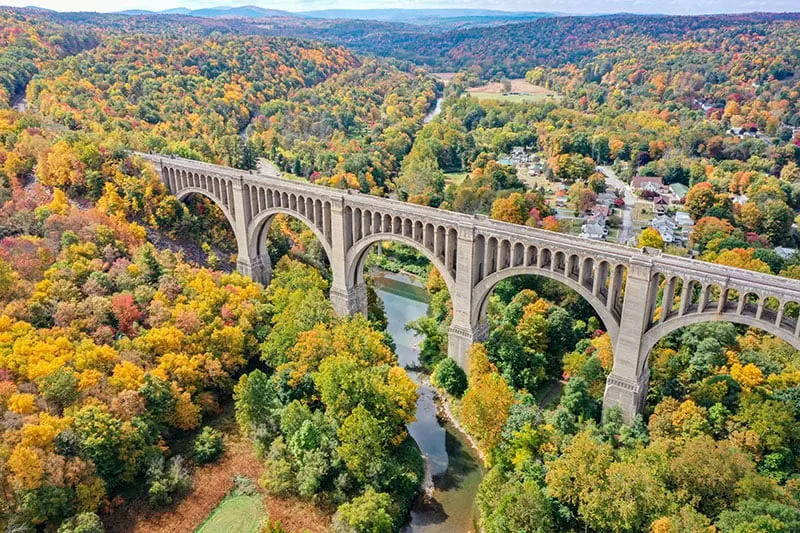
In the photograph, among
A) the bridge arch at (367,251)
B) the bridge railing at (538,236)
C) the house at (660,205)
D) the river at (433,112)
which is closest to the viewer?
the bridge railing at (538,236)

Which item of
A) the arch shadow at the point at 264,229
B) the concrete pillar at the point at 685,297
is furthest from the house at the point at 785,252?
the arch shadow at the point at 264,229

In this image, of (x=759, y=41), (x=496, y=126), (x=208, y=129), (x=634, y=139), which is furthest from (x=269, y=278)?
(x=759, y=41)

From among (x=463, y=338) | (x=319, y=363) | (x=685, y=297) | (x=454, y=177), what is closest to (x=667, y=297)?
(x=685, y=297)

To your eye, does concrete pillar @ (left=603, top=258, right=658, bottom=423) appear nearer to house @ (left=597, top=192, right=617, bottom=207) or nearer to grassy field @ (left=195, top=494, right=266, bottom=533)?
grassy field @ (left=195, top=494, right=266, bottom=533)

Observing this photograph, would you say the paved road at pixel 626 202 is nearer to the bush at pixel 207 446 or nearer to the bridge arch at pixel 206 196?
the bridge arch at pixel 206 196

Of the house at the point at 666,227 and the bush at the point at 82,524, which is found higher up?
the house at the point at 666,227

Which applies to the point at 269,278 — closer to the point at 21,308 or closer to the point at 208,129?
the point at 21,308

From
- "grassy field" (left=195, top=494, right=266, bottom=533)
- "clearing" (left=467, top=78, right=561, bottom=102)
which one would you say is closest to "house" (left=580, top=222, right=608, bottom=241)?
"grassy field" (left=195, top=494, right=266, bottom=533)
